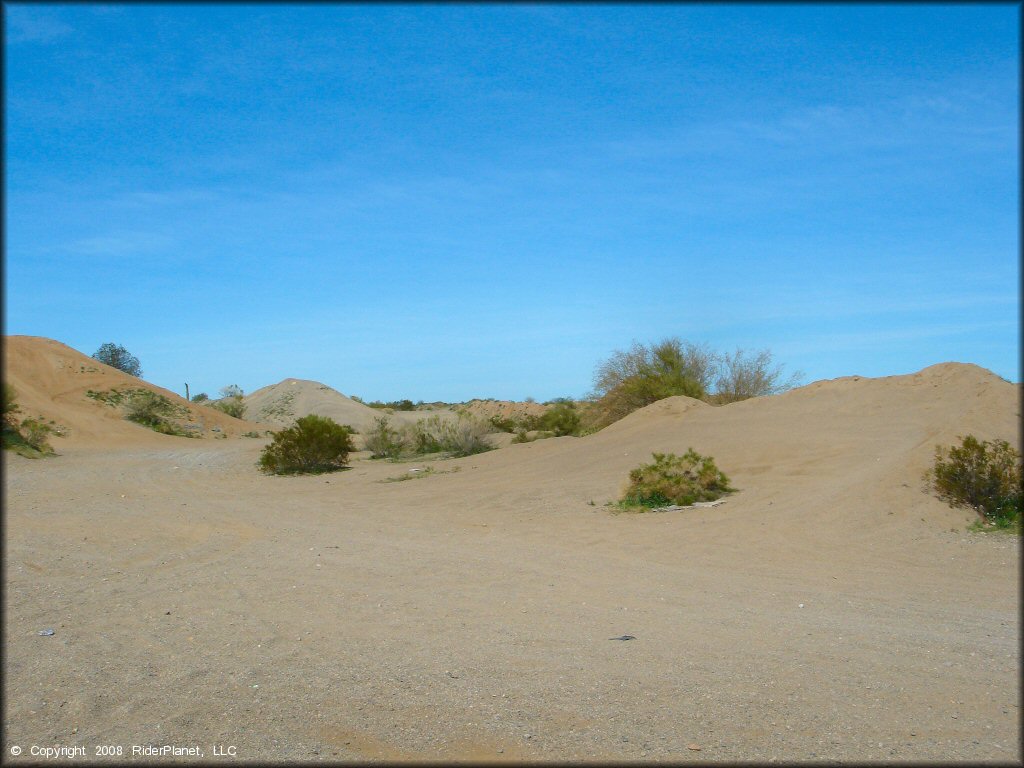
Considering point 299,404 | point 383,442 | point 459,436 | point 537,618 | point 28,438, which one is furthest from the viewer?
point 299,404

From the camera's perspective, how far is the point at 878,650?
23.6 ft

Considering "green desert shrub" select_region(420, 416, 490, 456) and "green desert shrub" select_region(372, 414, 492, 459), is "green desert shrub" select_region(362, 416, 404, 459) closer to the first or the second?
"green desert shrub" select_region(372, 414, 492, 459)

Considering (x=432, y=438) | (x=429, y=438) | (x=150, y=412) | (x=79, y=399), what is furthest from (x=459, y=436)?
(x=79, y=399)

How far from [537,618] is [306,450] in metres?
19.0

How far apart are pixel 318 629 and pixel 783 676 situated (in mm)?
4207

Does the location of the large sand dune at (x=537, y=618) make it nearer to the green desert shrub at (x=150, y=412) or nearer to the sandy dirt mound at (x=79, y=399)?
the sandy dirt mound at (x=79, y=399)

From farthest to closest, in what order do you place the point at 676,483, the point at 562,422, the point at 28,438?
the point at 562,422
the point at 28,438
the point at 676,483

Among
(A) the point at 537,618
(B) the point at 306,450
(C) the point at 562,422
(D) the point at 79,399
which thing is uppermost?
(D) the point at 79,399

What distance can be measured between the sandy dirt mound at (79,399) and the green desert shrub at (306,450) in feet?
29.9

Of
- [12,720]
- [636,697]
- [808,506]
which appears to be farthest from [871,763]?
[808,506]

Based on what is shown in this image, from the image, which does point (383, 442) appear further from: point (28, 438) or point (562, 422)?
point (28, 438)

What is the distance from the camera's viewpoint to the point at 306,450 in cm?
2662

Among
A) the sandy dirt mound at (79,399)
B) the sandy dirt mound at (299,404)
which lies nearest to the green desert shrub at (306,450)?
the sandy dirt mound at (79,399)

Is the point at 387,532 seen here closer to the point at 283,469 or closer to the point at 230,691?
the point at 230,691
